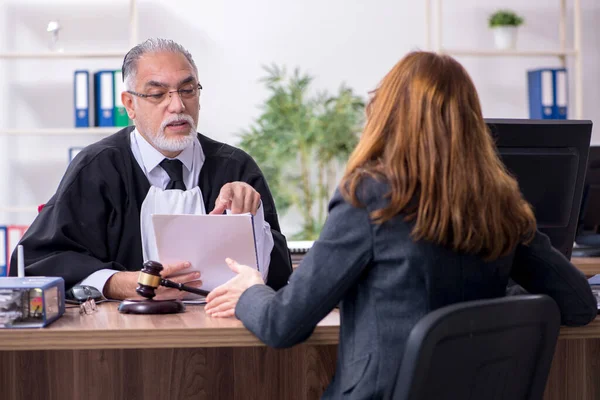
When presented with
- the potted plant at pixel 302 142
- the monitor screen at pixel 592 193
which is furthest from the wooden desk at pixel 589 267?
the potted plant at pixel 302 142

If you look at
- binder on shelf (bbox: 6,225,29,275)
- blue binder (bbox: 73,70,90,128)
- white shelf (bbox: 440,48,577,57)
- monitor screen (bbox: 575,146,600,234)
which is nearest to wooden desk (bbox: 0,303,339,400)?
monitor screen (bbox: 575,146,600,234)

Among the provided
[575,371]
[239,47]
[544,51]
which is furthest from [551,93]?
[575,371]

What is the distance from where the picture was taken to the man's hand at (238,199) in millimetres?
2148

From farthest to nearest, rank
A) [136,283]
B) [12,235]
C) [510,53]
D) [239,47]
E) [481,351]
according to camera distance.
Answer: [239,47] < [510,53] < [12,235] < [136,283] < [481,351]

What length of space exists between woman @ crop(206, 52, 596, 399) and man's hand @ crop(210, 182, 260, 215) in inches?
29.9

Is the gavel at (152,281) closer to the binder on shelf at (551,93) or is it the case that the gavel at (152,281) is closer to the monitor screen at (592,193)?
the monitor screen at (592,193)

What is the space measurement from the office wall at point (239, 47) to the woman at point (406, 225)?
3714 mm

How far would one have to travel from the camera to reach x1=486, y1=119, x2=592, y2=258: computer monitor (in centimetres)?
200

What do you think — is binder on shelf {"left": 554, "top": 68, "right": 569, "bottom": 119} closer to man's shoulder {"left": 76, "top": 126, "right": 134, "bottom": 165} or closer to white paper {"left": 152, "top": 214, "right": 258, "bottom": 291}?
man's shoulder {"left": 76, "top": 126, "right": 134, "bottom": 165}

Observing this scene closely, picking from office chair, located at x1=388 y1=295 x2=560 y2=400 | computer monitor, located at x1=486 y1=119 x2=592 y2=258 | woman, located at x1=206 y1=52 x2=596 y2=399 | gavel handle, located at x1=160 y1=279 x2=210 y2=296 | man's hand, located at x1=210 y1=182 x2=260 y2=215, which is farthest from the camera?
man's hand, located at x1=210 y1=182 x2=260 y2=215

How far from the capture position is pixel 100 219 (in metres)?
2.25

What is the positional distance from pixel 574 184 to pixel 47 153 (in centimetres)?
367

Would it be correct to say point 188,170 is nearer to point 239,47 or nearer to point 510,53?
point 239,47

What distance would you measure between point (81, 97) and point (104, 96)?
14 centimetres
